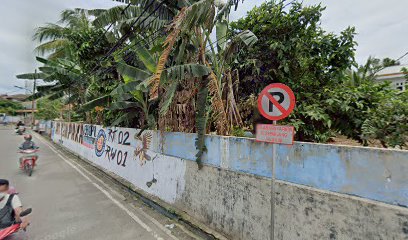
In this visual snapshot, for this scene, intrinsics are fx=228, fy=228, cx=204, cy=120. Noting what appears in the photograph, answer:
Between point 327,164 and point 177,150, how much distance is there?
3.59m

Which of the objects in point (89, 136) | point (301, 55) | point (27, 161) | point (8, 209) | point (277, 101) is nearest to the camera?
point (277, 101)

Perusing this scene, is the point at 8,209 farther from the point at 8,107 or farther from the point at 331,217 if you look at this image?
the point at 8,107

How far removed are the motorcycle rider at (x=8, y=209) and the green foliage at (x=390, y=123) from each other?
6572 millimetres

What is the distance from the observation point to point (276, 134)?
10.4ft

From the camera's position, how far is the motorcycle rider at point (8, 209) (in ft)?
12.5

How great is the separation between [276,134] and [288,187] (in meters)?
0.87

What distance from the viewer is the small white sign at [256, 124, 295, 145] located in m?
3.04

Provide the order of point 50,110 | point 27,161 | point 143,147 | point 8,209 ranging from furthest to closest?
1. point 50,110
2. point 27,161
3. point 143,147
4. point 8,209

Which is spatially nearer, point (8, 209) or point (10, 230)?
point (10, 230)

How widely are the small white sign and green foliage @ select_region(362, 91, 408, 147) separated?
8.12ft

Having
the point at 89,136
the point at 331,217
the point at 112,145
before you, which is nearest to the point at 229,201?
the point at 331,217

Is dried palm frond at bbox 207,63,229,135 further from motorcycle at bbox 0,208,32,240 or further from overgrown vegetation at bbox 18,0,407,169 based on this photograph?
motorcycle at bbox 0,208,32,240

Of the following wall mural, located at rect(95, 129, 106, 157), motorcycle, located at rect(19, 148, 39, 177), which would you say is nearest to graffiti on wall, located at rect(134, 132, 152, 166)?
wall mural, located at rect(95, 129, 106, 157)

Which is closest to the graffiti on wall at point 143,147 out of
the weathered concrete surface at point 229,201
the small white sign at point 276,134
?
the weathered concrete surface at point 229,201
